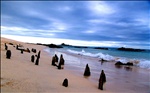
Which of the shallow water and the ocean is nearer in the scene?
the shallow water

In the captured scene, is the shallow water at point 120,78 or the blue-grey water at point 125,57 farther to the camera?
the blue-grey water at point 125,57

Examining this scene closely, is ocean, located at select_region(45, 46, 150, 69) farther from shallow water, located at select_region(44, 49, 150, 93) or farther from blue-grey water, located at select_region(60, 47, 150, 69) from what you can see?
shallow water, located at select_region(44, 49, 150, 93)

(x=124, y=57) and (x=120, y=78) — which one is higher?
(x=120, y=78)

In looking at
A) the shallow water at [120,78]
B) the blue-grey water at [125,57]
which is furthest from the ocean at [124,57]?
the shallow water at [120,78]

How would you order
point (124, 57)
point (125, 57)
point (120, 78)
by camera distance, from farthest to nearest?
point (125, 57), point (124, 57), point (120, 78)

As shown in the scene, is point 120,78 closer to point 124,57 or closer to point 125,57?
point 124,57

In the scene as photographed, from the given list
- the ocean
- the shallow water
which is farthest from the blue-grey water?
the shallow water

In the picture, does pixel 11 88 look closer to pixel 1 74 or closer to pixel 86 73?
pixel 1 74

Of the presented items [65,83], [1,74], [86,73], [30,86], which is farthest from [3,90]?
[86,73]

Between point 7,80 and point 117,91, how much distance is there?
5.49m

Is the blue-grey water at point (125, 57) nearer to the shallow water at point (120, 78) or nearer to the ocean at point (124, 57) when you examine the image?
the ocean at point (124, 57)

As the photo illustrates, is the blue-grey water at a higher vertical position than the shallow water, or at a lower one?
lower

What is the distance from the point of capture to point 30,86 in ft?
25.1

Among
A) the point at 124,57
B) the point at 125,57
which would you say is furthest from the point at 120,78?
A: the point at 125,57
